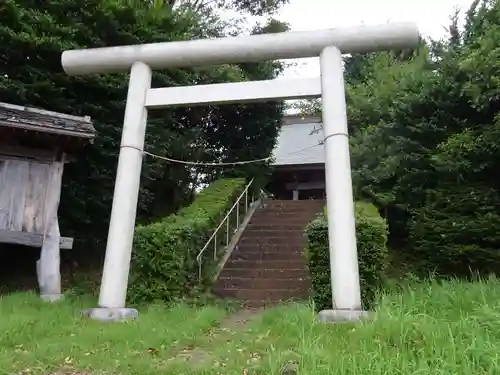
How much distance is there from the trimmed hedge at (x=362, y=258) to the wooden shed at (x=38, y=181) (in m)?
4.12

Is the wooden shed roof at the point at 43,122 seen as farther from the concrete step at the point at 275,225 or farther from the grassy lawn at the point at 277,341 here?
the concrete step at the point at 275,225

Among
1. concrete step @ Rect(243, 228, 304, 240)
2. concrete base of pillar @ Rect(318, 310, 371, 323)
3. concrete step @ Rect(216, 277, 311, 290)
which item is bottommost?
concrete base of pillar @ Rect(318, 310, 371, 323)

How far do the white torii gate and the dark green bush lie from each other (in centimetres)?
319

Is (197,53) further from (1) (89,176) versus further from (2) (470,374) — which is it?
(2) (470,374)

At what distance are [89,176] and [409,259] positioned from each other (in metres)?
6.97

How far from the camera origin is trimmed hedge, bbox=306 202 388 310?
24.3ft

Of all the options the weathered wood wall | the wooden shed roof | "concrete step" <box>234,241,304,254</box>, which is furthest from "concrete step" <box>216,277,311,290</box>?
the wooden shed roof

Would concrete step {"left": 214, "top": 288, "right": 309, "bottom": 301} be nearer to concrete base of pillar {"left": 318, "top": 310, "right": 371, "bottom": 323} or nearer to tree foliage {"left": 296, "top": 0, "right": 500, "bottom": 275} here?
concrete base of pillar {"left": 318, "top": 310, "right": 371, "bottom": 323}

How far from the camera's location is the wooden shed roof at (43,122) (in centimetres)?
800

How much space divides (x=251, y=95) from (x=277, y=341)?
356cm

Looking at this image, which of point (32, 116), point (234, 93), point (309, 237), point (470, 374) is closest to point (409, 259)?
point (309, 237)

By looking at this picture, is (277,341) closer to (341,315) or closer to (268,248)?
(341,315)

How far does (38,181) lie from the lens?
29.1 ft

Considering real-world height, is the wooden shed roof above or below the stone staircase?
above
